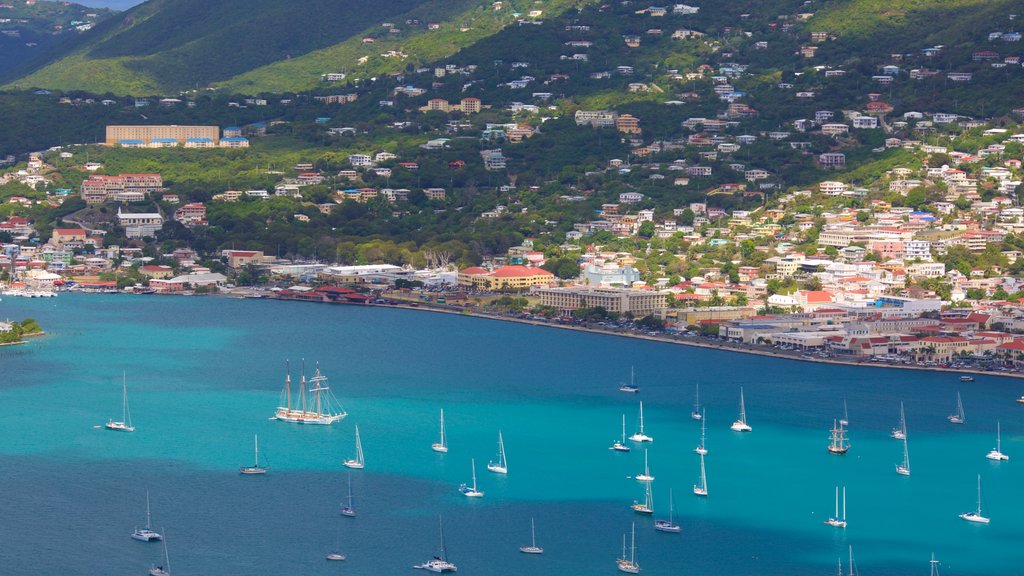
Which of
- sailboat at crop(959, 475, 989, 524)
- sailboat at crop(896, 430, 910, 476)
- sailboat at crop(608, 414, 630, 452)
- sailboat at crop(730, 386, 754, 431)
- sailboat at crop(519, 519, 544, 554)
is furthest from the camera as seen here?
sailboat at crop(730, 386, 754, 431)

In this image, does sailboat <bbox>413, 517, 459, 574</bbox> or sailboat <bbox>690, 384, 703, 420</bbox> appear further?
sailboat <bbox>690, 384, 703, 420</bbox>

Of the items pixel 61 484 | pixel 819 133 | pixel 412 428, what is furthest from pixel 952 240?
pixel 61 484

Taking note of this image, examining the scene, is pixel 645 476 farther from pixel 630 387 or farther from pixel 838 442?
pixel 630 387

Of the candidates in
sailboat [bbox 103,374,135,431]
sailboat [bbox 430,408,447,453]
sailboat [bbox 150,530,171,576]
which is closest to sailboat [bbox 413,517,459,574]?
sailboat [bbox 150,530,171,576]

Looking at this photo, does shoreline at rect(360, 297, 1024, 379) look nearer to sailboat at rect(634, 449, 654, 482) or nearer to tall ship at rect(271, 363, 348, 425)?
tall ship at rect(271, 363, 348, 425)

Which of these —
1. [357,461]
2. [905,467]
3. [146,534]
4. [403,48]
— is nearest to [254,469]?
[357,461]
